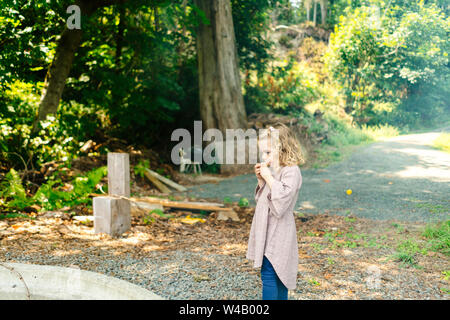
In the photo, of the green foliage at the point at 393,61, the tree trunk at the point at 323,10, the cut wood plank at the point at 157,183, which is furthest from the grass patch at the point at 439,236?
the tree trunk at the point at 323,10

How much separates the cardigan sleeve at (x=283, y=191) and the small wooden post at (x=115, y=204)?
2568mm

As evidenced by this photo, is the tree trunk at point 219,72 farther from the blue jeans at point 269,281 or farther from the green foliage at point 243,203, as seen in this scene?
the blue jeans at point 269,281

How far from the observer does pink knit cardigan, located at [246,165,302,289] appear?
245 cm

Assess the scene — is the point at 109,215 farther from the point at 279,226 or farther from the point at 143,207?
the point at 279,226

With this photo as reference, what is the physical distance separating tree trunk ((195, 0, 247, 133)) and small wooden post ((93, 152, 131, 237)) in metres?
5.53

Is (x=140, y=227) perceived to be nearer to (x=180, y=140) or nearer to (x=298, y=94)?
(x=180, y=140)

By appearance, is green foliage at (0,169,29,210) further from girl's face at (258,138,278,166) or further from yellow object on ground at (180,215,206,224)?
girl's face at (258,138,278,166)

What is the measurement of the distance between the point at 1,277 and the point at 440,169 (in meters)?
6.15

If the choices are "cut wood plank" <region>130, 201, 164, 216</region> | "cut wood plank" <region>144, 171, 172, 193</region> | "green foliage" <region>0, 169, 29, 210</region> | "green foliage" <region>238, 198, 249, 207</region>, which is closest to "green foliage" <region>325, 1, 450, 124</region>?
"green foliage" <region>238, 198, 249, 207</region>

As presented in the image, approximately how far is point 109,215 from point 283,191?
107 inches
